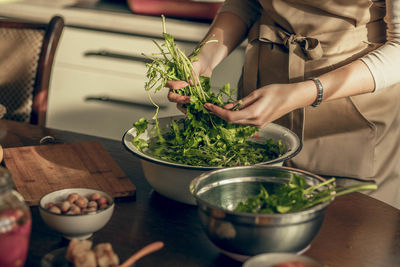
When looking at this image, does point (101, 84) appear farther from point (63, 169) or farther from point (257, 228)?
point (257, 228)

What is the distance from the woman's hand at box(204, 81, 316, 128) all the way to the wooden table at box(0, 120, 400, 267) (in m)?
0.22

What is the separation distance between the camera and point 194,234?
1104 millimetres

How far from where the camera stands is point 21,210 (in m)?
0.87

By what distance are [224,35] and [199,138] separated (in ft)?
1.76

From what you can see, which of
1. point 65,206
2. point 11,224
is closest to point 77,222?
point 65,206

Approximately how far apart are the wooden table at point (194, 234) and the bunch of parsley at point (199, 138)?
4.0 inches

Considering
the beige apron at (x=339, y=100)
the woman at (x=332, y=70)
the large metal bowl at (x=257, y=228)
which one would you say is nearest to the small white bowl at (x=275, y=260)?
the large metal bowl at (x=257, y=228)

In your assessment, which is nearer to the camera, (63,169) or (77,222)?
(77,222)

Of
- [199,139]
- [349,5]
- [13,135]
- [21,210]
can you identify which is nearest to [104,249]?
[21,210]

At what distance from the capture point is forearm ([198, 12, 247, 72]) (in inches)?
66.2

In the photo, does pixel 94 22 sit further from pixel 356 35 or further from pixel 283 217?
pixel 283 217

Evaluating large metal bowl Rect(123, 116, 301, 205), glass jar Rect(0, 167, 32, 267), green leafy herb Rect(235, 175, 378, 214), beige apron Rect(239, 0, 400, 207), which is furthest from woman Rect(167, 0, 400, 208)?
glass jar Rect(0, 167, 32, 267)

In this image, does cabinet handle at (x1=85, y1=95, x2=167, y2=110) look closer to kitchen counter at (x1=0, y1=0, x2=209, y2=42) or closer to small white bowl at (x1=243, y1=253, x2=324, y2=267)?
kitchen counter at (x1=0, y1=0, x2=209, y2=42)

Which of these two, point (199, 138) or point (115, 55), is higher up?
point (199, 138)
